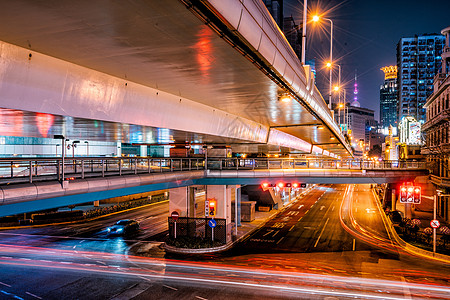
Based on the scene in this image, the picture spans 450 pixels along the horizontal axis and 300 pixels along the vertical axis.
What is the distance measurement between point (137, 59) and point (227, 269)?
13416 mm

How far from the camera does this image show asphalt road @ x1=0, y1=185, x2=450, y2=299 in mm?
13430

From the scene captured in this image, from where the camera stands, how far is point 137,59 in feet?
26.1

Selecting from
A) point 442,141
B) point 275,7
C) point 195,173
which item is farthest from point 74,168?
point 275,7

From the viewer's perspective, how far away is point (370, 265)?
704 inches

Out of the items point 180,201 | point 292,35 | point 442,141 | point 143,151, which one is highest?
point 292,35

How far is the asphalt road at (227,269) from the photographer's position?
13430 mm

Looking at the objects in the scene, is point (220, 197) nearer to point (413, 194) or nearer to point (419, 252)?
point (419, 252)

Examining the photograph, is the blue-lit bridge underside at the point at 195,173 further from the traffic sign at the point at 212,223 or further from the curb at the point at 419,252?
the curb at the point at 419,252

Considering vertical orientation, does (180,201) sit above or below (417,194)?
below

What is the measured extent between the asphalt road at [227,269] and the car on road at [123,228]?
0.96m

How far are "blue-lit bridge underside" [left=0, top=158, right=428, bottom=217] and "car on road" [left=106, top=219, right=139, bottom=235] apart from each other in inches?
219

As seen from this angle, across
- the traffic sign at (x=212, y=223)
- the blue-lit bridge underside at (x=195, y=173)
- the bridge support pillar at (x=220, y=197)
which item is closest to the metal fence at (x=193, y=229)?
the traffic sign at (x=212, y=223)

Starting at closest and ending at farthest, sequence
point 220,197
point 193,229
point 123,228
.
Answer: point 193,229 < point 220,197 < point 123,228

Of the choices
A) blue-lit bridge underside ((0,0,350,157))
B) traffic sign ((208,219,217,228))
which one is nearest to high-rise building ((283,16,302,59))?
traffic sign ((208,219,217,228))
